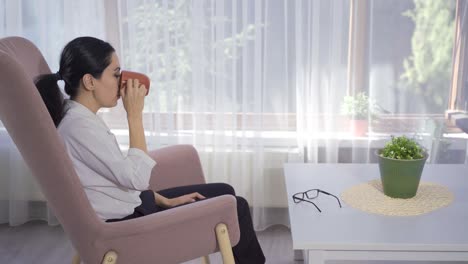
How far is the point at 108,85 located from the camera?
1774 mm

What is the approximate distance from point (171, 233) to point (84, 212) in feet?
0.86

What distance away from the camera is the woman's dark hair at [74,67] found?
1717 mm

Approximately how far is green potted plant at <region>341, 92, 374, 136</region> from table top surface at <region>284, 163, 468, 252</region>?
72cm

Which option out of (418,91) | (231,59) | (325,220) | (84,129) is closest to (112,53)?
(84,129)

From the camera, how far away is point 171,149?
7.23 ft

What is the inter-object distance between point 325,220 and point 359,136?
1.18 metres

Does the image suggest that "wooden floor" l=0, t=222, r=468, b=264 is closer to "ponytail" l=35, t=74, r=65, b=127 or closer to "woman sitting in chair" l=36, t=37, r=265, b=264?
"woman sitting in chair" l=36, t=37, r=265, b=264

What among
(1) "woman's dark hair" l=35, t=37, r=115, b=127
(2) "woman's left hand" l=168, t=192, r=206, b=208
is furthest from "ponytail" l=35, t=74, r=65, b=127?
(2) "woman's left hand" l=168, t=192, r=206, b=208

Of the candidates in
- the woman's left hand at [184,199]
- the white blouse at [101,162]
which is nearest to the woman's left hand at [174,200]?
the woman's left hand at [184,199]

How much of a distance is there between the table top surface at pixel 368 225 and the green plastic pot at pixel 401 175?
0.13 meters

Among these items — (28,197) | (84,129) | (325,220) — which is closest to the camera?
(84,129)

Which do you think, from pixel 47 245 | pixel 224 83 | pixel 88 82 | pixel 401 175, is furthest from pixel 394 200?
pixel 47 245

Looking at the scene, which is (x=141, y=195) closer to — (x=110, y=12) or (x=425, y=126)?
(x=110, y=12)

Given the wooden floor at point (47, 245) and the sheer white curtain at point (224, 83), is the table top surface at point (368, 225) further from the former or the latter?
the sheer white curtain at point (224, 83)
